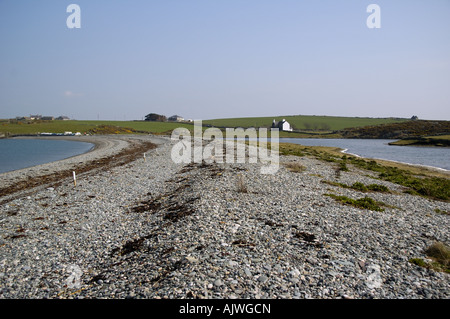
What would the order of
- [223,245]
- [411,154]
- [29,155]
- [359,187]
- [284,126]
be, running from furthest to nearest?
[284,126] < [411,154] < [29,155] < [359,187] < [223,245]

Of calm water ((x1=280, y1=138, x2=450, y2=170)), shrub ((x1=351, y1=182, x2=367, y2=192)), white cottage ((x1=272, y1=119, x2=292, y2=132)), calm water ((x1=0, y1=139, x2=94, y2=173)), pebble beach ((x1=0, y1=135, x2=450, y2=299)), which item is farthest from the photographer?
white cottage ((x1=272, y1=119, x2=292, y2=132))

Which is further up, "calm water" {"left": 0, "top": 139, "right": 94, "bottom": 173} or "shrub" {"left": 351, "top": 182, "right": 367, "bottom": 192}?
"calm water" {"left": 0, "top": 139, "right": 94, "bottom": 173}

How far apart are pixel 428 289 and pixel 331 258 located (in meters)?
2.63

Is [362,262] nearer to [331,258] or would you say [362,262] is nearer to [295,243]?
[331,258]

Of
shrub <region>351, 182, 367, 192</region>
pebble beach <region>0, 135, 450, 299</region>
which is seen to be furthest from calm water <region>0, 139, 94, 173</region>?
shrub <region>351, 182, 367, 192</region>

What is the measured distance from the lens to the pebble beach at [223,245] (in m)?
7.78

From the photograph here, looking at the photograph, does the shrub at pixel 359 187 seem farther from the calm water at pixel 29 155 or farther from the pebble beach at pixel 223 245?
the calm water at pixel 29 155

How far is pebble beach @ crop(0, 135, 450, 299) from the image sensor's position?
7.78 metres

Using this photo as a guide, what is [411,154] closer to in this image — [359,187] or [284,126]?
[359,187]

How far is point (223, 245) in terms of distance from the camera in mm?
10125

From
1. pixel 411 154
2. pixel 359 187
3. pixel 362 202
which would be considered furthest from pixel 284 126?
pixel 362 202

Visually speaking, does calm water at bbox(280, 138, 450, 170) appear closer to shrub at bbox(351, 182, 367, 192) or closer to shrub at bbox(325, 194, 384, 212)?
shrub at bbox(351, 182, 367, 192)

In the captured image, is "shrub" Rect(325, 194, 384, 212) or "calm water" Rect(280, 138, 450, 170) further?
"calm water" Rect(280, 138, 450, 170)

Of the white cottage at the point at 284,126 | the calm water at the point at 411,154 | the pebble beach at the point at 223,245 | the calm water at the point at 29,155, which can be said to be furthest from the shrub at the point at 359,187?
the white cottage at the point at 284,126
